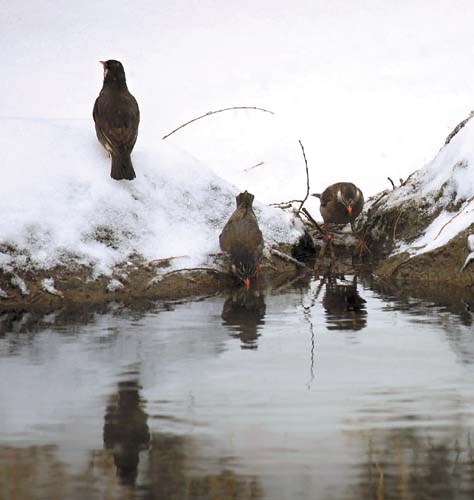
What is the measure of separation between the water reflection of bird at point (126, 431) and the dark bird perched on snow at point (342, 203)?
667 cm

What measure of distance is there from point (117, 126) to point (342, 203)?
3.28m

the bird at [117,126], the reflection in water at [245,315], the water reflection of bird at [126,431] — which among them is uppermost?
the bird at [117,126]

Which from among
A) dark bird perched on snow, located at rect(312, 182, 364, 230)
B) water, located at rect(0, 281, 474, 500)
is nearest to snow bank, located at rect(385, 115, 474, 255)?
dark bird perched on snow, located at rect(312, 182, 364, 230)

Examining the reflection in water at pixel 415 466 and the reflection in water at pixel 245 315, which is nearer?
the reflection in water at pixel 415 466

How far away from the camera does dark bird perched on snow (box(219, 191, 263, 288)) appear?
8.54 metres

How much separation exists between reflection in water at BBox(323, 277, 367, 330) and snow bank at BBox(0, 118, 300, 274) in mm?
1328

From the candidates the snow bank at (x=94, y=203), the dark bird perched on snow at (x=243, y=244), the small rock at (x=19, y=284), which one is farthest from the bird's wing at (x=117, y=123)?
the small rock at (x=19, y=284)

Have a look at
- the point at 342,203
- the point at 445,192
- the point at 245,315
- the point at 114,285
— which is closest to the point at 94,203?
the point at 114,285

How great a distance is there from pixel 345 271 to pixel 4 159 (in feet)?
12.6

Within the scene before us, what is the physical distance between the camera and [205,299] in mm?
7887

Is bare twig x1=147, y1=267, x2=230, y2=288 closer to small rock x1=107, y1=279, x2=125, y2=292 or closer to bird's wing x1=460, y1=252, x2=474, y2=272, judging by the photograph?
small rock x1=107, y1=279, x2=125, y2=292

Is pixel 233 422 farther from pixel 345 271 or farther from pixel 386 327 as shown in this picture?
pixel 345 271

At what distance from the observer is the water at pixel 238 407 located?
326cm

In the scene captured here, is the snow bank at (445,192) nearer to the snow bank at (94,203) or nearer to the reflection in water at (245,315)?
the snow bank at (94,203)
